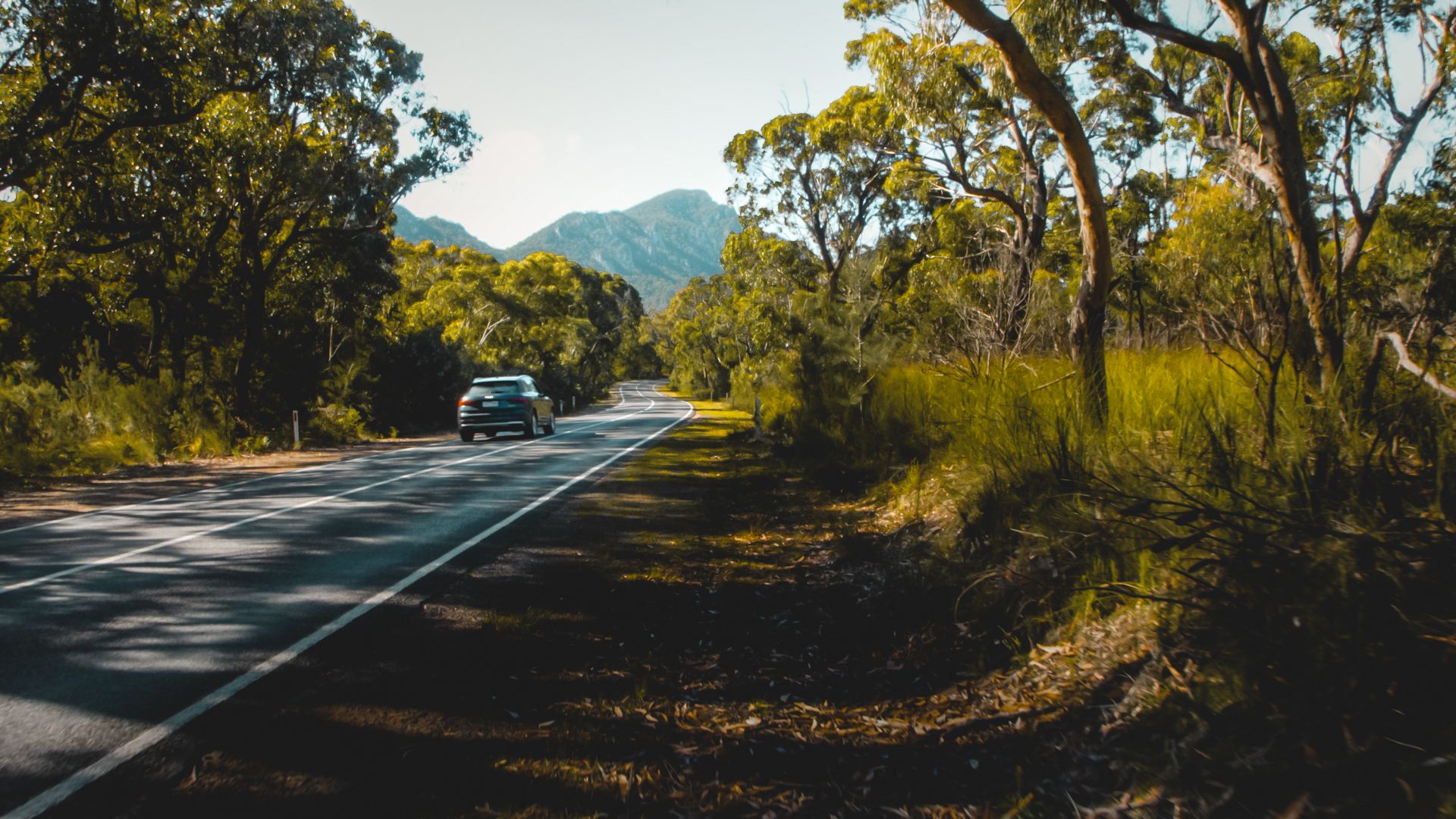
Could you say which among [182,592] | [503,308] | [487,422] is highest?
[503,308]

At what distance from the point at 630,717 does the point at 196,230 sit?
953 inches

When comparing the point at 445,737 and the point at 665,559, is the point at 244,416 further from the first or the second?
the point at 445,737

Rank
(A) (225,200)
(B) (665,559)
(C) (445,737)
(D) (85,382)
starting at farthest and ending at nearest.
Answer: (A) (225,200) → (D) (85,382) → (B) (665,559) → (C) (445,737)

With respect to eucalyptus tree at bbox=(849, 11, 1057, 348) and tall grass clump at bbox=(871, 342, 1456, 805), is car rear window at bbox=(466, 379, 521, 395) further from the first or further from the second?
tall grass clump at bbox=(871, 342, 1456, 805)

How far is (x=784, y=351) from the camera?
18469 mm

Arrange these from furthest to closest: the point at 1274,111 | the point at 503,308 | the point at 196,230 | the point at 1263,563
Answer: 1. the point at 503,308
2. the point at 196,230
3. the point at 1274,111
4. the point at 1263,563

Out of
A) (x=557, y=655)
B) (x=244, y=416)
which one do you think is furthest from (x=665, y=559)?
(x=244, y=416)

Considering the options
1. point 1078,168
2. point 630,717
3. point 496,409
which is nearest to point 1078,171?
point 1078,168

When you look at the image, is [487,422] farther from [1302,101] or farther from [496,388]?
[1302,101]

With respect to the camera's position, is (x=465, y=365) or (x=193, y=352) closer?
(x=193, y=352)

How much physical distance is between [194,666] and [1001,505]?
201 inches

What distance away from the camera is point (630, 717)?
158 inches

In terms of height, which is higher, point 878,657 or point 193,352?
point 193,352

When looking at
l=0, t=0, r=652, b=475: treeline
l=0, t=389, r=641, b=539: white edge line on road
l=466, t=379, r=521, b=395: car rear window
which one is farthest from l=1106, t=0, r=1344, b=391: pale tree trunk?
l=466, t=379, r=521, b=395: car rear window
